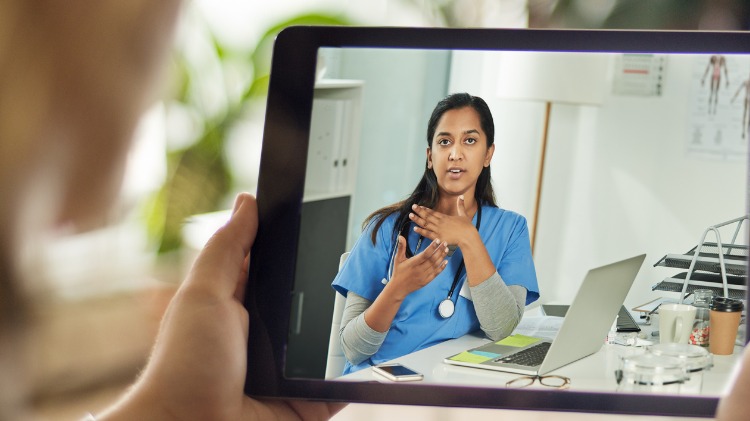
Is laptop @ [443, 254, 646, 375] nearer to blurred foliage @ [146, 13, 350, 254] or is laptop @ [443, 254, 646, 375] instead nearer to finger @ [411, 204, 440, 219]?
finger @ [411, 204, 440, 219]

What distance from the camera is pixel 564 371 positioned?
62 cm

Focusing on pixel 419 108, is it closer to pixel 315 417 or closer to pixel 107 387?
pixel 315 417

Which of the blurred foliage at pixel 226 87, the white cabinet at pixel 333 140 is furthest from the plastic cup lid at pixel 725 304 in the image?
the blurred foliage at pixel 226 87

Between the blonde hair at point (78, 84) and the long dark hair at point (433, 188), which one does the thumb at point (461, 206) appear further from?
the blonde hair at point (78, 84)

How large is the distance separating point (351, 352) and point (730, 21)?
67.3 inches

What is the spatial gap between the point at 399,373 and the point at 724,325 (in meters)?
0.28

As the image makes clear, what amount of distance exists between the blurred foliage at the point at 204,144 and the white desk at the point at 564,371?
1.48 meters

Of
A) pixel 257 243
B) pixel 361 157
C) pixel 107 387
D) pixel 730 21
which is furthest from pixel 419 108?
pixel 730 21

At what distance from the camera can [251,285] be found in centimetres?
65

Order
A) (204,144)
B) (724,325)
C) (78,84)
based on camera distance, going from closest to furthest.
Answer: (724,325), (78,84), (204,144)

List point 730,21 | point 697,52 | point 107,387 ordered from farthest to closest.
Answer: point 730,21 → point 107,387 → point 697,52

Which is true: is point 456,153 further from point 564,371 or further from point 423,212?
point 564,371

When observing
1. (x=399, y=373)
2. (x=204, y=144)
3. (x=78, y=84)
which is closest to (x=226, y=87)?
(x=204, y=144)

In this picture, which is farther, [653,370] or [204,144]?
[204,144]
